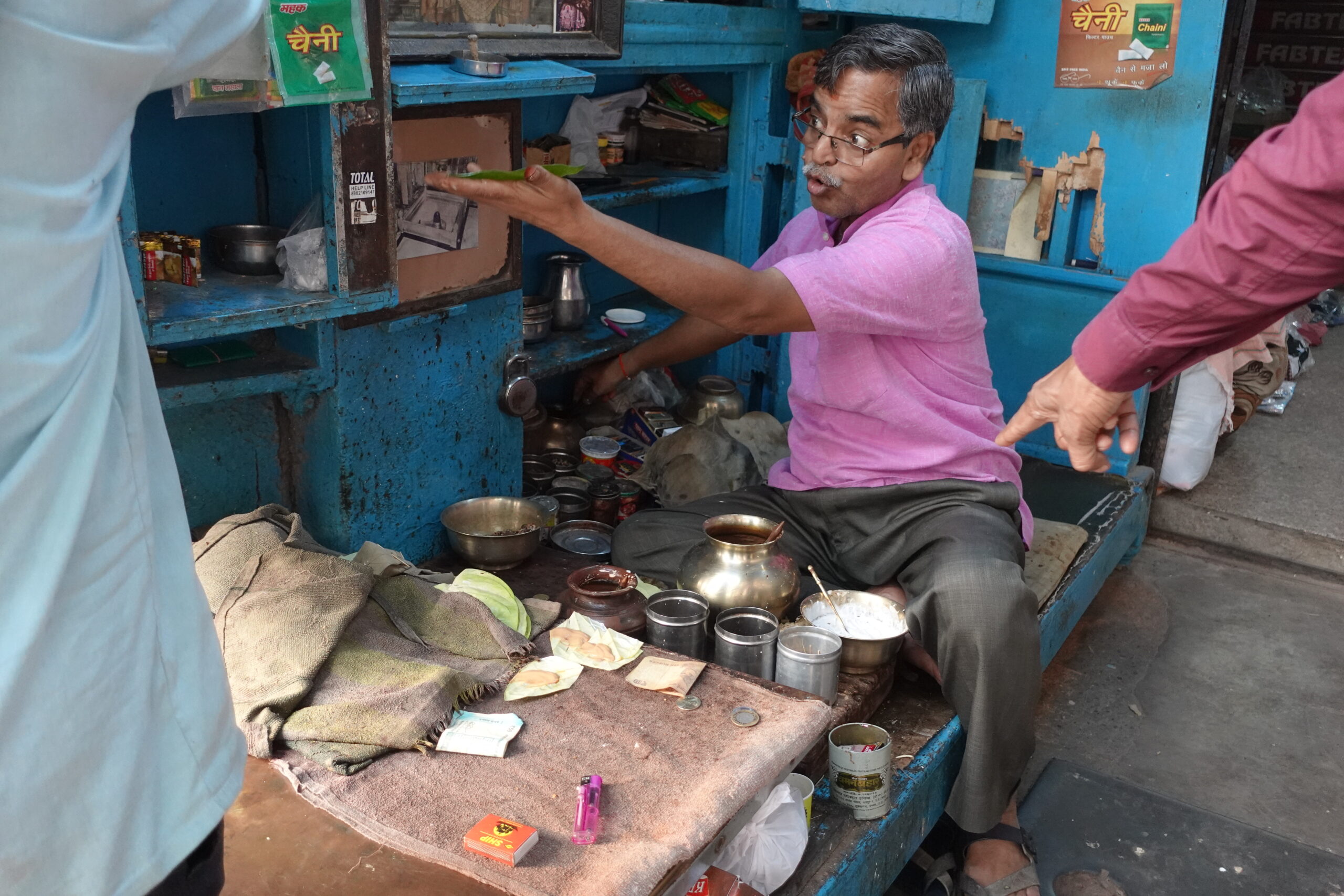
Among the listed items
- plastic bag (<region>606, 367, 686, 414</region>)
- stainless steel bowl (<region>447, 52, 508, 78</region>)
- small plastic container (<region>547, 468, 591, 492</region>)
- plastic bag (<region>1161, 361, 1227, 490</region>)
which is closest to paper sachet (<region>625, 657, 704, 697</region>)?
small plastic container (<region>547, 468, 591, 492</region>)

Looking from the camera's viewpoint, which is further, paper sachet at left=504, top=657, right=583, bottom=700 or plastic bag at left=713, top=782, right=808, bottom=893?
paper sachet at left=504, top=657, right=583, bottom=700

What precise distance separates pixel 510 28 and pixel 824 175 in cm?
80

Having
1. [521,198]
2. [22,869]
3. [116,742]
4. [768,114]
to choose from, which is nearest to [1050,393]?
[521,198]

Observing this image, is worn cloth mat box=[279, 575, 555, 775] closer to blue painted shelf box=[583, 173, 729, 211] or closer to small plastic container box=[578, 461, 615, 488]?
small plastic container box=[578, 461, 615, 488]

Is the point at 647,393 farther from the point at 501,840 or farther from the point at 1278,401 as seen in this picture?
the point at 1278,401

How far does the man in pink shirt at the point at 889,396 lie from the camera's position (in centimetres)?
245

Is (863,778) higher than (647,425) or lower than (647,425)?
lower

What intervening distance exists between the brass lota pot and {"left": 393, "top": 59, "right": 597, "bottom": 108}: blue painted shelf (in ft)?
3.44

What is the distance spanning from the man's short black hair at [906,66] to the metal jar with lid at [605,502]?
4.13 ft

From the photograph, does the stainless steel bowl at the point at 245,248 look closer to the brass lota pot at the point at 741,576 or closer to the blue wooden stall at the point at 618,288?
the blue wooden stall at the point at 618,288

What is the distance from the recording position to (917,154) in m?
2.82

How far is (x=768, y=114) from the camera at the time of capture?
3830mm

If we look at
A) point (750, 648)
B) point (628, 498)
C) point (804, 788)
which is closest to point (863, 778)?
point (804, 788)

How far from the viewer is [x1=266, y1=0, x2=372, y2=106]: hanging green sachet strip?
1.97 m
